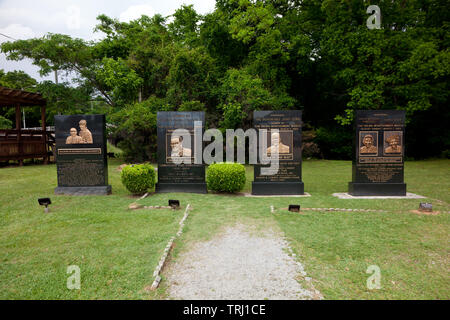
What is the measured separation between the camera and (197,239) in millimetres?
5250

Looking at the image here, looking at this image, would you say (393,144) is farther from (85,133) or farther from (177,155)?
(85,133)

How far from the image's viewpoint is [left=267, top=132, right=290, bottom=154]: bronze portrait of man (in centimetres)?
935

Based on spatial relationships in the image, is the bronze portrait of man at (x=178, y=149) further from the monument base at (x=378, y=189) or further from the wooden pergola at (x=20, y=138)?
the wooden pergola at (x=20, y=138)

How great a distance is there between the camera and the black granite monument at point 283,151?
30.6 ft

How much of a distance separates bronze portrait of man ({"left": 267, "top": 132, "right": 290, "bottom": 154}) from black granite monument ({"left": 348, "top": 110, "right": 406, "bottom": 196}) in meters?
2.22

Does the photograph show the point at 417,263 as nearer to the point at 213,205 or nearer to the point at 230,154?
the point at 213,205

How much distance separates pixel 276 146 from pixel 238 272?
598cm

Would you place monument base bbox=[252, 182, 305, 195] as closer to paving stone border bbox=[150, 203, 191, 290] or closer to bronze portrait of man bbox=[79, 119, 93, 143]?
paving stone border bbox=[150, 203, 191, 290]

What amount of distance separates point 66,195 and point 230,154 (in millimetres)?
11974

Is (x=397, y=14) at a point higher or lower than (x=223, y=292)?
higher

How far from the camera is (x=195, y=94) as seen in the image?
725 inches

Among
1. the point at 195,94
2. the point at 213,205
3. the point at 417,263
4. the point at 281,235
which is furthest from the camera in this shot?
the point at 195,94

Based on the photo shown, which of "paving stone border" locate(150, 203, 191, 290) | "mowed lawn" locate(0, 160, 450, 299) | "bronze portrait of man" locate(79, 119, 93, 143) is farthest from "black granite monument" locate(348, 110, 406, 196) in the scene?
"bronze portrait of man" locate(79, 119, 93, 143)

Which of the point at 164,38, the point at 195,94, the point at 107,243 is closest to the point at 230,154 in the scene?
the point at 195,94
